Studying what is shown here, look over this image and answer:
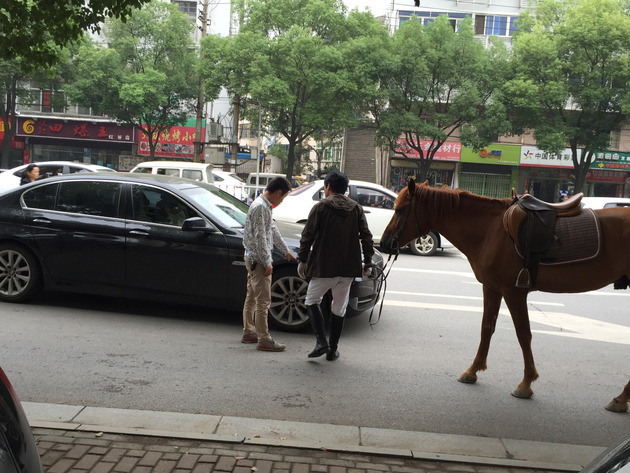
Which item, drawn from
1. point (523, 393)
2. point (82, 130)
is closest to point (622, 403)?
point (523, 393)

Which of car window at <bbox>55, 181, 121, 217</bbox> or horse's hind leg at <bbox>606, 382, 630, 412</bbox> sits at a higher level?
car window at <bbox>55, 181, 121, 217</bbox>

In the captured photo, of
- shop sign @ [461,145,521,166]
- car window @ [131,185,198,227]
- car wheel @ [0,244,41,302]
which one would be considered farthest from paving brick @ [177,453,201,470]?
shop sign @ [461,145,521,166]

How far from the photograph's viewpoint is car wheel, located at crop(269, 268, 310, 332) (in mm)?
6688

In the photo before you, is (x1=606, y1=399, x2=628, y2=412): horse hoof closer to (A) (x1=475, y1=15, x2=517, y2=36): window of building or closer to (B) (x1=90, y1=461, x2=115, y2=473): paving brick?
(B) (x1=90, y1=461, x2=115, y2=473): paving brick

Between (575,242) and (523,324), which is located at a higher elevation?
(575,242)

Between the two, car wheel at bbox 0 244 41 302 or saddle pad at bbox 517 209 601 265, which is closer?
saddle pad at bbox 517 209 601 265

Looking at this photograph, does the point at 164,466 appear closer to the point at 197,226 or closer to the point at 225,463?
the point at 225,463

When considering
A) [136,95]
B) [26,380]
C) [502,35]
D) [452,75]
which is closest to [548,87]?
[452,75]

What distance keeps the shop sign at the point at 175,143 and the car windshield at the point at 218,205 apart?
3265cm

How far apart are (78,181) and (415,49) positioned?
76.0 ft

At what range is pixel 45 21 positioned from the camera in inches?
231

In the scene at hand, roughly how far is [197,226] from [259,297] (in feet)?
4.09

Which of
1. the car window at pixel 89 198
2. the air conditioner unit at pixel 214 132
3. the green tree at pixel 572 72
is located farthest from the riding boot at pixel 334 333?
the air conditioner unit at pixel 214 132

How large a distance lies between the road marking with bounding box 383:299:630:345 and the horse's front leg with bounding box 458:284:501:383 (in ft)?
8.39
